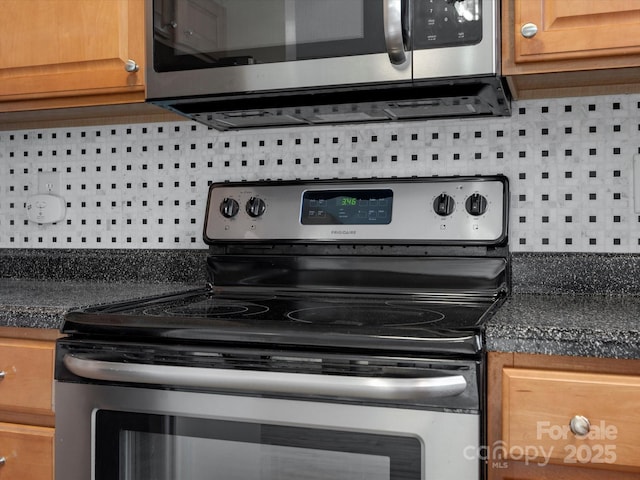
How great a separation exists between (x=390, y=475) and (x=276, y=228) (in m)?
0.76

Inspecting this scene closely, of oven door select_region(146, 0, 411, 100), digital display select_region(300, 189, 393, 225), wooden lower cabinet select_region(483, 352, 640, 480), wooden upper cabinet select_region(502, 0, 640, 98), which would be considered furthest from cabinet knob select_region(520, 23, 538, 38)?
wooden lower cabinet select_region(483, 352, 640, 480)

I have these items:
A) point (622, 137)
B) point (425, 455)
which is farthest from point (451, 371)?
point (622, 137)

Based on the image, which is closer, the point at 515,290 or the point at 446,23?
the point at 446,23

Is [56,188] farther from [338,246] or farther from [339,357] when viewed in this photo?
[339,357]

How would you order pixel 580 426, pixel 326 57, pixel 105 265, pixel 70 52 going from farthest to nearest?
pixel 105 265 < pixel 70 52 < pixel 326 57 < pixel 580 426

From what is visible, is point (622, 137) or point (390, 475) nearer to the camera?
point (390, 475)

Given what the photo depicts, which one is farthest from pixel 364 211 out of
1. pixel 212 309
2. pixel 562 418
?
pixel 562 418

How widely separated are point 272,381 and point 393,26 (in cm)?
68

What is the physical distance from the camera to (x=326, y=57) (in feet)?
4.32

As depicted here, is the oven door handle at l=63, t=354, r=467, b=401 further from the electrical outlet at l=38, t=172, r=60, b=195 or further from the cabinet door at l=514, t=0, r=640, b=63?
the electrical outlet at l=38, t=172, r=60, b=195

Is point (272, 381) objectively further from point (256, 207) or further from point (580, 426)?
point (256, 207)

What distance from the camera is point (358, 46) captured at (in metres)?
1.29

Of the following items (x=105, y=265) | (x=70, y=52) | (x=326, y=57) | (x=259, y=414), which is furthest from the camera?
(x=105, y=265)

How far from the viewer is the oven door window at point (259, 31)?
1.30m
